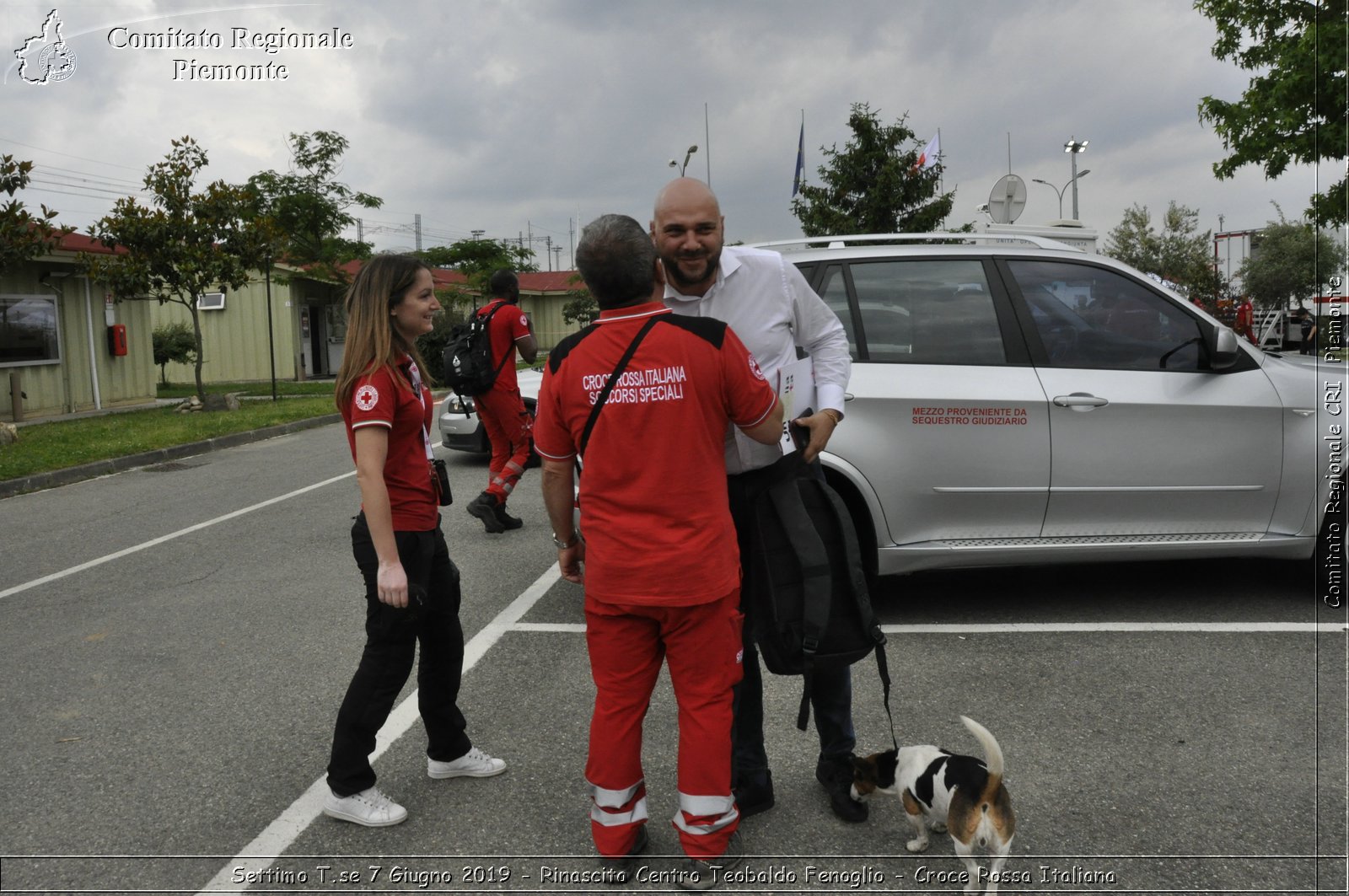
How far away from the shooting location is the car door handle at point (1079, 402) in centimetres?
473

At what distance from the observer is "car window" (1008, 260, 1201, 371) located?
4887 mm

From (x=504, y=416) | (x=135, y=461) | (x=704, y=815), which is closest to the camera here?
(x=704, y=815)

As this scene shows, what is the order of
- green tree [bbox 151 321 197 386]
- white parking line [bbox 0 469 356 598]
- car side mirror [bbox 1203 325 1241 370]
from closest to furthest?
car side mirror [bbox 1203 325 1241 370], white parking line [bbox 0 469 356 598], green tree [bbox 151 321 197 386]

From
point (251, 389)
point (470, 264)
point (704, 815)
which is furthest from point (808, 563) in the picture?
point (470, 264)

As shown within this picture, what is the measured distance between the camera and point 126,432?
Result: 1497cm

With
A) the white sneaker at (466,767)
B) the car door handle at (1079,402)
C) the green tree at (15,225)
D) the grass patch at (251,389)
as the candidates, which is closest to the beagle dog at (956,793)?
the white sneaker at (466,767)

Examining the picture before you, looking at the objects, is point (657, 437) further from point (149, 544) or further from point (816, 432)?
point (149, 544)

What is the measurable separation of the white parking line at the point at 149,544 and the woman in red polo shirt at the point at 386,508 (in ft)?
14.1

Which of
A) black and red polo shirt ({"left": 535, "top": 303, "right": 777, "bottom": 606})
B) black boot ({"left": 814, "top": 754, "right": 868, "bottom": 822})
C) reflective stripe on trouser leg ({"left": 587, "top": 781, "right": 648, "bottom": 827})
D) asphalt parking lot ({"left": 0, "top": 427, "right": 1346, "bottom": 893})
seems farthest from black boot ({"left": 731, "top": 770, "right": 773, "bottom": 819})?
black and red polo shirt ({"left": 535, "top": 303, "right": 777, "bottom": 606})

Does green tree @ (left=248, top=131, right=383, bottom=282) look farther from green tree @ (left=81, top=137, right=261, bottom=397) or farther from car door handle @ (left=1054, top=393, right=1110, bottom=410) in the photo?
car door handle @ (left=1054, top=393, right=1110, bottom=410)

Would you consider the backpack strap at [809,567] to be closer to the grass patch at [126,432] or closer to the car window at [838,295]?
the car window at [838,295]

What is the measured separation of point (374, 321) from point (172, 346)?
2730cm

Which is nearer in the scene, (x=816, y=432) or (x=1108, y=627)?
(x=816, y=432)

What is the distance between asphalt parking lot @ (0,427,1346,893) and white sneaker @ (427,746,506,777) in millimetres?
37
